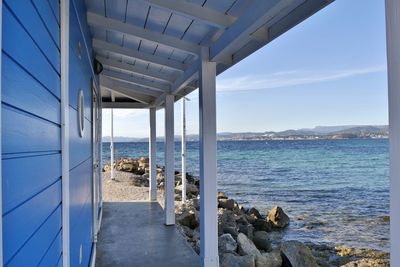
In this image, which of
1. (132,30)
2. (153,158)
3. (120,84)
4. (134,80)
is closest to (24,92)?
(132,30)

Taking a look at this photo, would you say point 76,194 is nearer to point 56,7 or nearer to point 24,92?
point 56,7

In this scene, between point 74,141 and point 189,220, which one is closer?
point 74,141

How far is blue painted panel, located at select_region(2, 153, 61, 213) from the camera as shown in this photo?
77 cm

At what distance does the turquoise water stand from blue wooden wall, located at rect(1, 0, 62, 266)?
1724 millimetres

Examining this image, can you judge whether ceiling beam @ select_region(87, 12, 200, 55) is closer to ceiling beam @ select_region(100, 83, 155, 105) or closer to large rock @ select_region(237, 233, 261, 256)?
large rock @ select_region(237, 233, 261, 256)

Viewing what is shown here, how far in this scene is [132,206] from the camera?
7.34m

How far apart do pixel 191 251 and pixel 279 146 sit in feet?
102

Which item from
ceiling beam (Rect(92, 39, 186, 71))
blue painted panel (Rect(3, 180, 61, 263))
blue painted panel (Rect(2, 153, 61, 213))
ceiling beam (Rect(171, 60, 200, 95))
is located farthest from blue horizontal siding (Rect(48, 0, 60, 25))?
ceiling beam (Rect(92, 39, 186, 71))

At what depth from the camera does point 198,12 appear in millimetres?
2643

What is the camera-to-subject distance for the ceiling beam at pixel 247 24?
6.49 ft

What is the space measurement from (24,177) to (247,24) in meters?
1.76

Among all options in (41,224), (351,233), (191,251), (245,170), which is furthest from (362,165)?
(41,224)

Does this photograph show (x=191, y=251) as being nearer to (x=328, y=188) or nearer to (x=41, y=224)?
(x=41, y=224)

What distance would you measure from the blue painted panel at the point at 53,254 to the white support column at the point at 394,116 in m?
1.08
